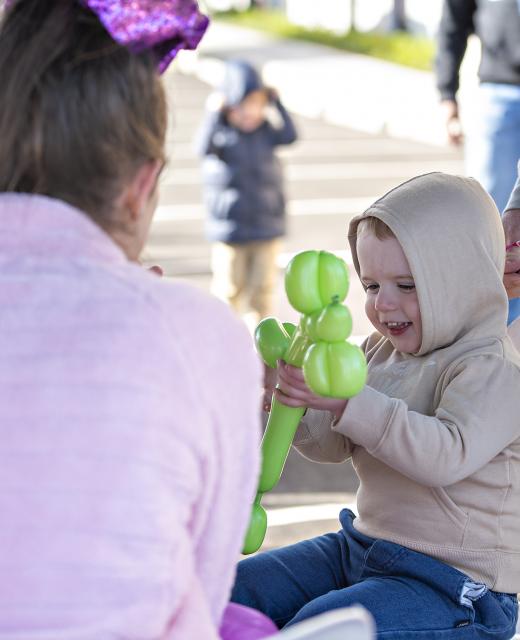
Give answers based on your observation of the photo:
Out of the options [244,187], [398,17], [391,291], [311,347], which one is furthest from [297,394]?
[398,17]

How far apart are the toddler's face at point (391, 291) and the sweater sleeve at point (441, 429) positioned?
0.18m

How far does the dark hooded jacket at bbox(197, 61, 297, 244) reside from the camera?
6.27 meters

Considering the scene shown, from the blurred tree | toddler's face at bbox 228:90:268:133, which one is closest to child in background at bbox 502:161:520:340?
toddler's face at bbox 228:90:268:133

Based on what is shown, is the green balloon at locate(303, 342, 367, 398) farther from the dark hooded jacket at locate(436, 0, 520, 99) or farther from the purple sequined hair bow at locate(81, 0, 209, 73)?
the dark hooded jacket at locate(436, 0, 520, 99)

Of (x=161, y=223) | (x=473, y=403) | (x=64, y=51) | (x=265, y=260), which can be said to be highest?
(x=64, y=51)

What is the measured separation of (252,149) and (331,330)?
460 centimetres

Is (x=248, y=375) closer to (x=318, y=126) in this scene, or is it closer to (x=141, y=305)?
(x=141, y=305)

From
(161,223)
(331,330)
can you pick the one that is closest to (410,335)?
(331,330)

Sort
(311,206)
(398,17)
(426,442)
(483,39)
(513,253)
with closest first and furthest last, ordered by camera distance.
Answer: (426,442)
(513,253)
(483,39)
(311,206)
(398,17)

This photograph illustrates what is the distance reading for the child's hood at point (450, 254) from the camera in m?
2.18

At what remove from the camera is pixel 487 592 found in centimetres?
212

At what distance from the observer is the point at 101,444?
141cm

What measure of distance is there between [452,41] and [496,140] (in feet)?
3.21

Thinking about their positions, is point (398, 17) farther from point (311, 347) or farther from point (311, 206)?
point (311, 347)
